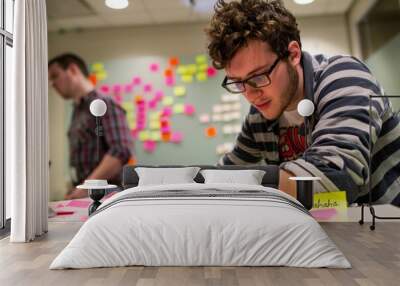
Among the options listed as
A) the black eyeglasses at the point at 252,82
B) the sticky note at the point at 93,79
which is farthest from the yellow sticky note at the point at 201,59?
the sticky note at the point at 93,79

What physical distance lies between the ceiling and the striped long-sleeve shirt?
1248mm

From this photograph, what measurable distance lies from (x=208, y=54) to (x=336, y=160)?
1680 millimetres

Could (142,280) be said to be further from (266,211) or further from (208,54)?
(208,54)

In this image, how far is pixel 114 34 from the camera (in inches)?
181

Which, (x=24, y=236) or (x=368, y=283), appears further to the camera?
(x=24, y=236)

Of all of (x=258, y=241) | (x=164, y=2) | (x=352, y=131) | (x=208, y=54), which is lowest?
(x=258, y=241)

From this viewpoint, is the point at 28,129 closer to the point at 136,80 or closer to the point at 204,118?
the point at 136,80

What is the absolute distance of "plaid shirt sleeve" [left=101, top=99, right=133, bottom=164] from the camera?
4.55 metres

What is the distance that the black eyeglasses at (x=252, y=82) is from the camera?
4141 millimetres

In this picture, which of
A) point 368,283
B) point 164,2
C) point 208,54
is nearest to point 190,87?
point 208,54

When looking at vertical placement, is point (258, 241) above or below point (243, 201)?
below

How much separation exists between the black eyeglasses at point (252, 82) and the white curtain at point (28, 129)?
1806mm

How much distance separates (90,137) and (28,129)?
905 mm

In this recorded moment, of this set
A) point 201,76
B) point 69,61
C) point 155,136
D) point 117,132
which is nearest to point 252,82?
point 201,76
